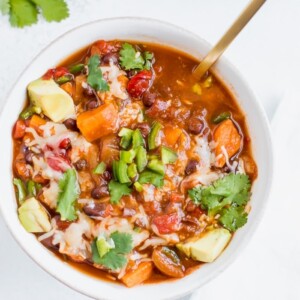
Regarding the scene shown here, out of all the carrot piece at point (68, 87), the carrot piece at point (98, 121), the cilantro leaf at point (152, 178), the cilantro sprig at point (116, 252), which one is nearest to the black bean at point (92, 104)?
the carrot piece at point (98, 121)

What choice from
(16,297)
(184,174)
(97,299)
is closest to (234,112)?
(184,174)

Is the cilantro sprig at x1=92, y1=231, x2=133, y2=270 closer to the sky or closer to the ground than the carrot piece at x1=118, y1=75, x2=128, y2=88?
closer to the ground

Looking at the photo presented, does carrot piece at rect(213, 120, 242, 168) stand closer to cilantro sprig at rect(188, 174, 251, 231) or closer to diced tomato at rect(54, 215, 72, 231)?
cilantro sprig at rect(188, 174, 251, 231)

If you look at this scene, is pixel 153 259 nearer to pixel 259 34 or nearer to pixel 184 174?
pixel 184 174

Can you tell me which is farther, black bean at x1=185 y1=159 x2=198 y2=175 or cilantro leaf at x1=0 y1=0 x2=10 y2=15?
cilantro leaf at x1=0 y1=0 x2=10 y2=15

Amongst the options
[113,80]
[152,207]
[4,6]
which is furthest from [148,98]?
[4,6]

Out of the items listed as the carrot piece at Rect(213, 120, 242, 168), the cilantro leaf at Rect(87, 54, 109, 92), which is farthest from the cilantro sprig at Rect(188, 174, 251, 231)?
the cilantro leaf at Rect(87, 54, 109, 92)
